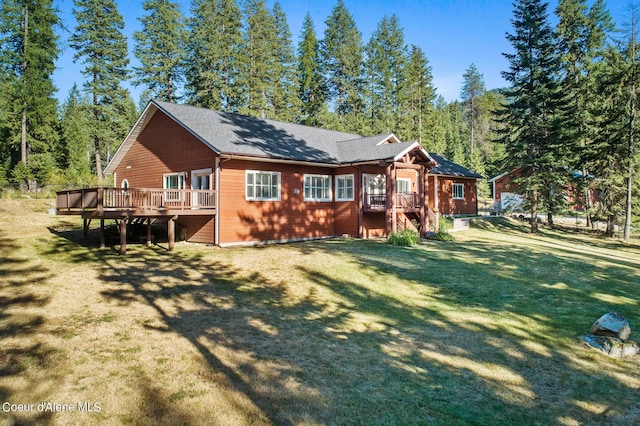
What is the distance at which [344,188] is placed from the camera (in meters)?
19.5

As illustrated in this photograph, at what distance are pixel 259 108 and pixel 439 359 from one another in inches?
1386

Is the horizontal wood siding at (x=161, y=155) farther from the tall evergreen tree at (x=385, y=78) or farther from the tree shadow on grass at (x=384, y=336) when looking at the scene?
the tall evergreen tree at (x=385, y=78)

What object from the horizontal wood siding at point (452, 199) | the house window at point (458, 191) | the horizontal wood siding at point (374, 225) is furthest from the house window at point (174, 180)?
the house window at point (458, 191)

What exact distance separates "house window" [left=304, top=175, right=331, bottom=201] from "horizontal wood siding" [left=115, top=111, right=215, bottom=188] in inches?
A: 182

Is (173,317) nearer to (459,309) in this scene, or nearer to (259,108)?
(459,309)

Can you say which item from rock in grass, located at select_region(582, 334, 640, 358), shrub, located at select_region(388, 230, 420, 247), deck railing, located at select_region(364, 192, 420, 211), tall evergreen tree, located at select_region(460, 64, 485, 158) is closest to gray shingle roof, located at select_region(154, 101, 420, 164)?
deck railing, located at select_region(364, 192, 420, 211)

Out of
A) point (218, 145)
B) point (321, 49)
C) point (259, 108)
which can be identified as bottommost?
point (218, 145)

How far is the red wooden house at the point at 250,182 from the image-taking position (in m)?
14.7

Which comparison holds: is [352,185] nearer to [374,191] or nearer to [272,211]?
[374,191]

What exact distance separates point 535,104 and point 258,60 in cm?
2587

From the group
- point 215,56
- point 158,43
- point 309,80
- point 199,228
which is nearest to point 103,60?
point 158,43

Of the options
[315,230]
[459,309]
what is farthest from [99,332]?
[315,230]

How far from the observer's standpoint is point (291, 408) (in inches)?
183

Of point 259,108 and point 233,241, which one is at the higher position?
point 259,108
